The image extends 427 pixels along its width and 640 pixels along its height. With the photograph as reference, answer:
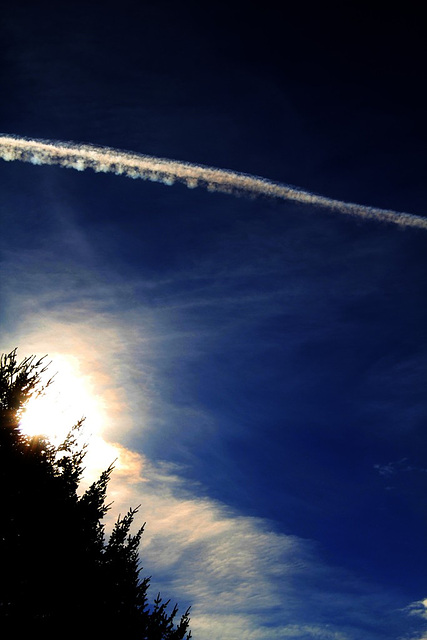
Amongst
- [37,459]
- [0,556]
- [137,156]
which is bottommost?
[0,556]

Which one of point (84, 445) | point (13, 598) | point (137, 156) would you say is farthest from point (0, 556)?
point (137, 156)

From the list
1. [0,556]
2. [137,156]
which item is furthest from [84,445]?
[137,156]

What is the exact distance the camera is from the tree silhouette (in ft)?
52.9

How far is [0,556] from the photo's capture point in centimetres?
1597

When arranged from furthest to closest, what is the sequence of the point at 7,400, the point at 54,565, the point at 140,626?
the point at 140,626 < the point at 54,565 < the point at 7,400

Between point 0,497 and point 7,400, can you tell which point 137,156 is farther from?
point 0,497

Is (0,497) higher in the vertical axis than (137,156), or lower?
lower

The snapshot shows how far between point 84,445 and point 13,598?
8459 mm

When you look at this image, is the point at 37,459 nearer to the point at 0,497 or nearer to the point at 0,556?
the point at 0,497

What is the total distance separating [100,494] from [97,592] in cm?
581

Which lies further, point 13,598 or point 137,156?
point 13,598

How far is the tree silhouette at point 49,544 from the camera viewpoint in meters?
16.1

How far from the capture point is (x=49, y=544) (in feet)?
61.2

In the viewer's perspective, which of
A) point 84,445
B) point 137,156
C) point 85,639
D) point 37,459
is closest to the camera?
point 137,156
